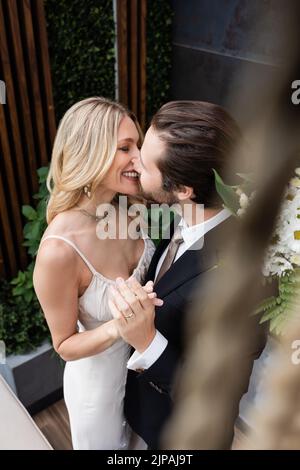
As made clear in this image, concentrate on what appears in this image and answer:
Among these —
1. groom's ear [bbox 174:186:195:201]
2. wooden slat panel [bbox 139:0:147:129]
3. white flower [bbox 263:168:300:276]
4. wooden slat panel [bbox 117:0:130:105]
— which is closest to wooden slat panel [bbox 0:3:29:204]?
wooden slat panel [bbox 117:0:130:105]

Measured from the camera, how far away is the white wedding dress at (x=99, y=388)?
1.54 meters

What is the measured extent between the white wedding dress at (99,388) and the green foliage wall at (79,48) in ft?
4.51

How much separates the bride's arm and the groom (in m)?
0.19

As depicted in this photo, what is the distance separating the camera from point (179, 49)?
2.76m

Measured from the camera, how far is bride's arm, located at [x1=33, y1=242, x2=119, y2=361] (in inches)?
51.4

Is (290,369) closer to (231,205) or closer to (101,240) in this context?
(231,205)

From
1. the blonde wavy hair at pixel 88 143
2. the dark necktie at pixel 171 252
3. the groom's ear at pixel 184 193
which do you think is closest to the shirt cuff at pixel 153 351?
the dark necktie at pixel 171 252

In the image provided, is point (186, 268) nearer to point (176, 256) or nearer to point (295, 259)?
point (176, 256)

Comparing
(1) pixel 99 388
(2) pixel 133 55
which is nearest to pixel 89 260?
(1) pixel 99 388

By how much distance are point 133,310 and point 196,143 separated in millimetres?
501

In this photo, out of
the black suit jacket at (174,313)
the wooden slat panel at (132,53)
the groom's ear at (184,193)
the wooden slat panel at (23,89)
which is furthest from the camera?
the wooden slat panel at (132,53)

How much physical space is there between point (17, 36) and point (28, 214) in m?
0.95

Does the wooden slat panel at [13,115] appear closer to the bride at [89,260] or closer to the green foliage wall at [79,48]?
the green foliage wall at [79,48]

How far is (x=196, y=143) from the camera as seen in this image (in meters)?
1.16
